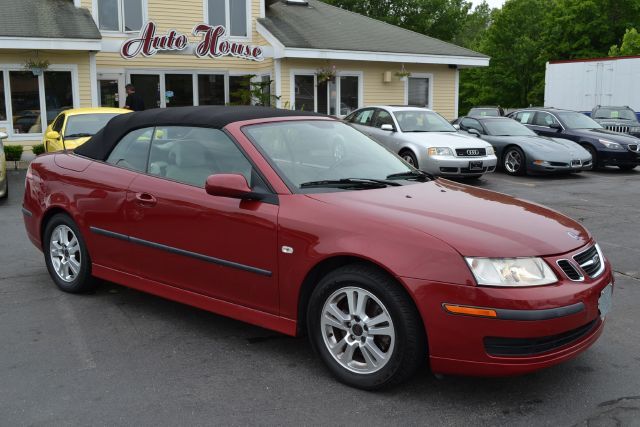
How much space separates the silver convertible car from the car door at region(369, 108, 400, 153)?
2.74m

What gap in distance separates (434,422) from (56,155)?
406cm

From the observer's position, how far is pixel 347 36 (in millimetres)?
21344

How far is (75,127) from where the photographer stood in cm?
1210

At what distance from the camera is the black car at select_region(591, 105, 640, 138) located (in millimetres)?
19594

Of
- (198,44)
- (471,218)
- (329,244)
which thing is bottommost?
(329,244)

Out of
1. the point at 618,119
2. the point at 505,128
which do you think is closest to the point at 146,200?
the point at 505,128

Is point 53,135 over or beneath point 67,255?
over

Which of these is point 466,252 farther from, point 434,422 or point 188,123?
point 188,123

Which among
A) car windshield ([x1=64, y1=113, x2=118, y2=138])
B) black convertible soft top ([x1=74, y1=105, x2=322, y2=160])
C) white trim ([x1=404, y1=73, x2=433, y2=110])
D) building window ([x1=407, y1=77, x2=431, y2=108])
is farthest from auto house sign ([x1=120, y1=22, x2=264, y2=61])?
black convertible soft top ([x1=74, y1=105, x2=322, y2=160])

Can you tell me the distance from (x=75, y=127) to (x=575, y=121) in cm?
1203

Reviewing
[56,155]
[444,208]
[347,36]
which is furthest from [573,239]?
[347,36]

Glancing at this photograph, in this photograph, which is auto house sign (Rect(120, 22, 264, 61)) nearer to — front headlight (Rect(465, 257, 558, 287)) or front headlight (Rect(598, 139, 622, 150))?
front headlight (Rect(598, 139, 622, 150))

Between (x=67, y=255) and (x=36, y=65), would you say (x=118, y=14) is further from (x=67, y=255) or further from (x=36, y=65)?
(x=67, y=255)

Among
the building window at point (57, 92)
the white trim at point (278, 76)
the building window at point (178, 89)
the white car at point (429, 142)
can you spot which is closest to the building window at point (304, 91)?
the white trim at point (278, 76)
